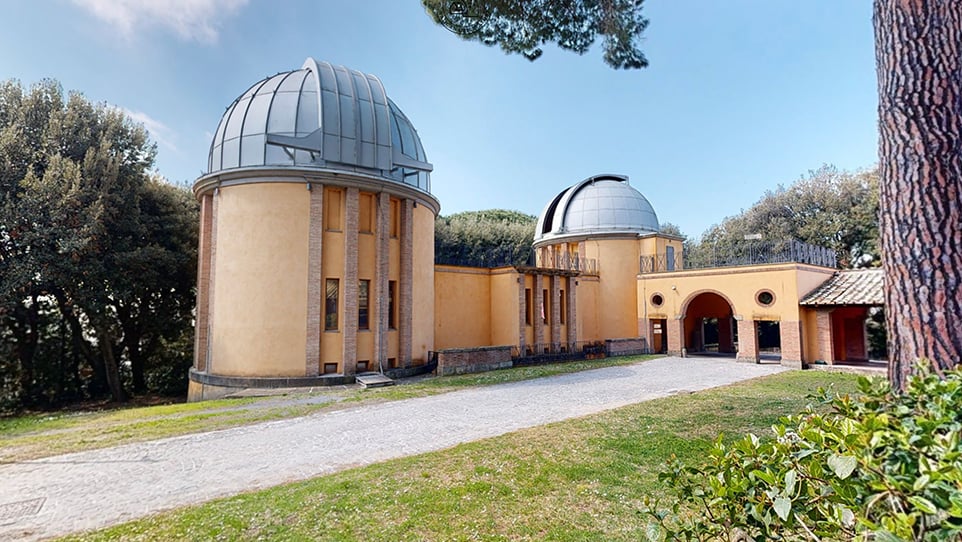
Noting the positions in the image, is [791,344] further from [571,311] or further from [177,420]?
[177,420]

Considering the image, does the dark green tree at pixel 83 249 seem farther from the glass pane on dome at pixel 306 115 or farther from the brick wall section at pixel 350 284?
the brick wall section at pixel 350 284

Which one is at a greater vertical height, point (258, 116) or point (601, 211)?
point (258, 116)

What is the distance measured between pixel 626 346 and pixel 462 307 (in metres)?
8.52

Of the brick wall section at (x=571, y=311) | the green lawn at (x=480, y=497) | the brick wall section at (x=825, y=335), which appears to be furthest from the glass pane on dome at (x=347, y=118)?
the brick wall section at (x=825, y=335)

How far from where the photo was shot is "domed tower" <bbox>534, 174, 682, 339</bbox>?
23.4 metres


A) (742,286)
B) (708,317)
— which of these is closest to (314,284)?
(742,286)

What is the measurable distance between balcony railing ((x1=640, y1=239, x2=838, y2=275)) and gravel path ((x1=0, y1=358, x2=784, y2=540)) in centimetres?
1095

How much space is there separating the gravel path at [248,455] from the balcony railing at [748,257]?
1095cm

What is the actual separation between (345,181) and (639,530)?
13.1m

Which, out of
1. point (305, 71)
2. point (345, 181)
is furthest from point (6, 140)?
point (345, 181)

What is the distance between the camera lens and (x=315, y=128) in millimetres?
14648

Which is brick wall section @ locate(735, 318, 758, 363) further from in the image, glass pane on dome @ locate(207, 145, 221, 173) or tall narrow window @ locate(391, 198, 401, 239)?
glass pane on dome @ locate(207, 145, 221, 173)

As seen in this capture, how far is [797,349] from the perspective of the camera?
1681 cm

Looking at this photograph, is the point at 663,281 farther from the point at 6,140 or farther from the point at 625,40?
the point at 6,140
